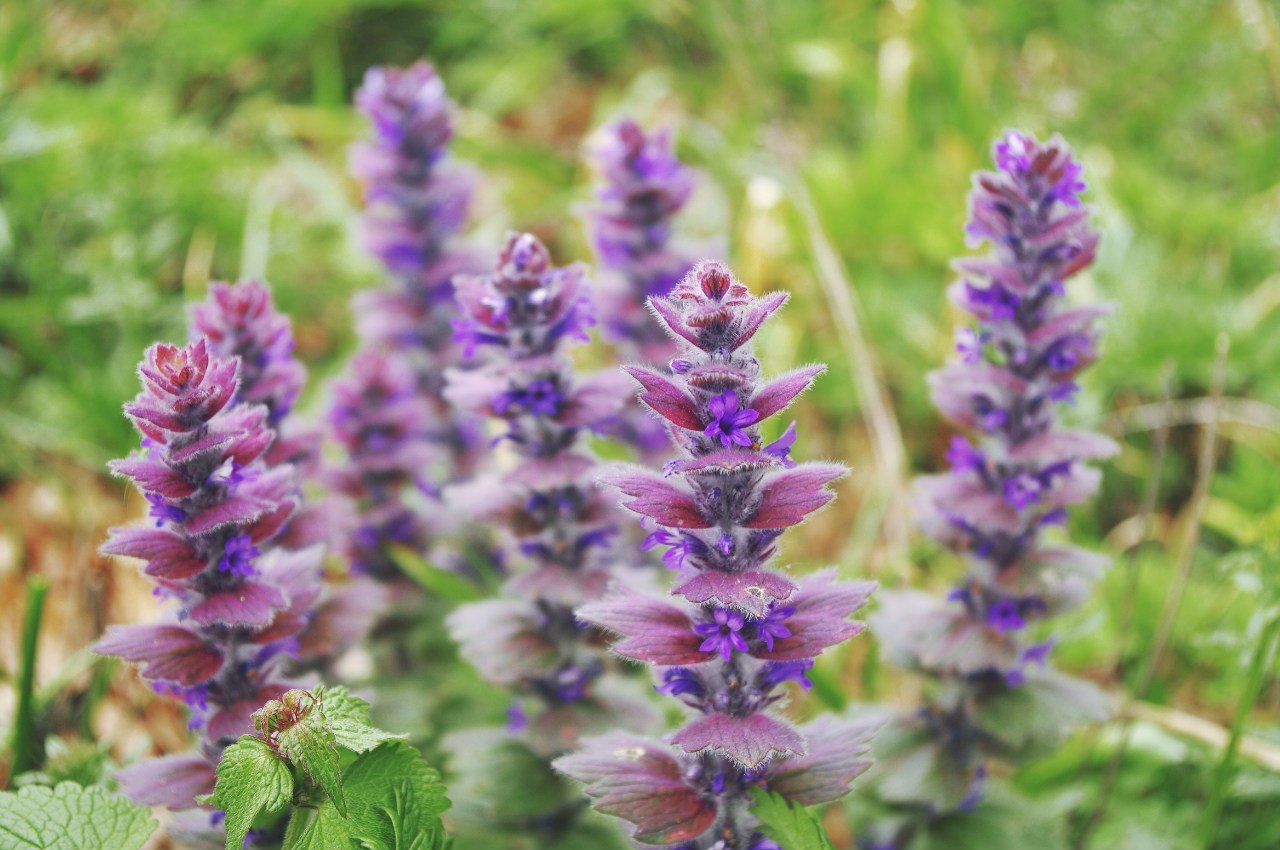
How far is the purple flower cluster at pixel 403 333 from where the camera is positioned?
339cm

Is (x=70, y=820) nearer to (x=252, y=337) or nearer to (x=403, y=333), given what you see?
(x=252, y=337)

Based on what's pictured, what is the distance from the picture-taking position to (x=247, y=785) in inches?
75.8

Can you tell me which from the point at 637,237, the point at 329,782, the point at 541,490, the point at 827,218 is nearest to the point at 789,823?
the point at 329,782

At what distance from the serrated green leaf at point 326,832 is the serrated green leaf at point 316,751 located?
1.7 inches

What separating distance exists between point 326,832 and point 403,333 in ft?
6.87

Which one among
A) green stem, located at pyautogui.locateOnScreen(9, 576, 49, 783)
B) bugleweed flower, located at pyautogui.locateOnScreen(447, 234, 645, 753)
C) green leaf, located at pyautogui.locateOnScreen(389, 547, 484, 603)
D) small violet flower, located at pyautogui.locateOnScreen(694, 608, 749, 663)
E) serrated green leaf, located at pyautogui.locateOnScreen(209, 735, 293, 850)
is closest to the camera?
serrated green leaf, located at pyautogui.locateOnScreen(209, 735, 293, 850)

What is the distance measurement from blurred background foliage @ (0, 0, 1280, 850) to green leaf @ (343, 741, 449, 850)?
5.75 feet

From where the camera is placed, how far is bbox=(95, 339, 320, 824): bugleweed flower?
6.93 feet

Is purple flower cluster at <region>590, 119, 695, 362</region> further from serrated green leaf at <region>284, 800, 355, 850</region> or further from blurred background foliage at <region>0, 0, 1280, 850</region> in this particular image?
serrated green leaf at <region>284, 800, 355, 850</region>

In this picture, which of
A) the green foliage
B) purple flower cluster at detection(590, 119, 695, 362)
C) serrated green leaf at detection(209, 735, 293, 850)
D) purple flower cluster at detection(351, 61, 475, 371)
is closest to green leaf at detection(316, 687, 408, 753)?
the green foliage

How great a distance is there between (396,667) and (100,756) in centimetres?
100

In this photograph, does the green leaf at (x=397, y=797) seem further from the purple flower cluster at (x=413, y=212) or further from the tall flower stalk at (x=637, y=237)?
the purple flower cluster at (x=413, y=212)

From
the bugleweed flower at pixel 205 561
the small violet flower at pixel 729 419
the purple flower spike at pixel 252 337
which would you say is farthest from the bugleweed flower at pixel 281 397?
the small violet flower at pixel 729 419

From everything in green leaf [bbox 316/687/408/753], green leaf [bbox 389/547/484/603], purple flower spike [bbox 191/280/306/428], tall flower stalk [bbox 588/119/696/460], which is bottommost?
green leaf [bbox 316/687/408/753]
